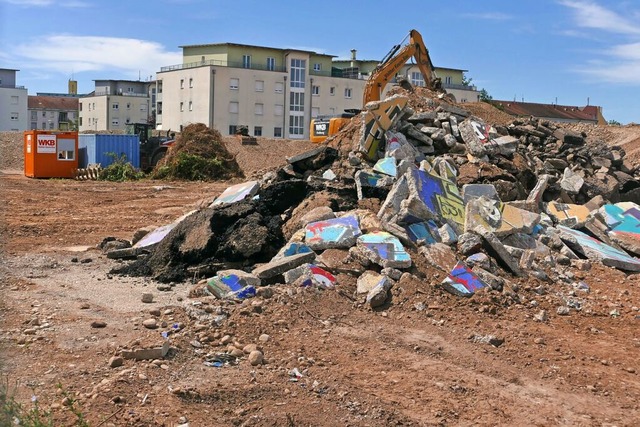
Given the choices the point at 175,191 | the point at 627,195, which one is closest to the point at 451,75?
the point at 175,191

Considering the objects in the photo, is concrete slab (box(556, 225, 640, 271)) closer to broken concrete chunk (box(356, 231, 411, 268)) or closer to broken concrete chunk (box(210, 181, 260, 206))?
broken concrete chunk (box(356, 231, 411, 268))

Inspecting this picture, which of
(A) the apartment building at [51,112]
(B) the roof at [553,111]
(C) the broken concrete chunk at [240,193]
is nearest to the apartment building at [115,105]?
(A) the apartment building at [51,112]

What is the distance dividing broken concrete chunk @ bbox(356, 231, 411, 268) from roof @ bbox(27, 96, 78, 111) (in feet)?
291

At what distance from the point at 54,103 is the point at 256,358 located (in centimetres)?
9597

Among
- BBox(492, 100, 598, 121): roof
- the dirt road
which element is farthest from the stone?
BBox(492, 100, 598, 121): roof

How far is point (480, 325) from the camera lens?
721 cm

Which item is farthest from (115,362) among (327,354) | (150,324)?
(327,354)

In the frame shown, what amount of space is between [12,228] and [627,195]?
11.6m

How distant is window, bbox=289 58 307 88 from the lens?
202 ft

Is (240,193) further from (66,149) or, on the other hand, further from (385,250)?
(66,149)

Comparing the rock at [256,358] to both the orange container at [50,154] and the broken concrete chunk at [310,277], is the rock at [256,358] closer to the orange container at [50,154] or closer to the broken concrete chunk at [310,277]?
the broken concrete chunk at [310,277]

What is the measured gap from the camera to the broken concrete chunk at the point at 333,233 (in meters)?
8.61

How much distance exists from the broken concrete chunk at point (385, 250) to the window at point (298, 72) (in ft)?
178

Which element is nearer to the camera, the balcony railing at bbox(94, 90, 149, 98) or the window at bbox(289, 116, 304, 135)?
the window at bbox(289, 116, 304, 135)
